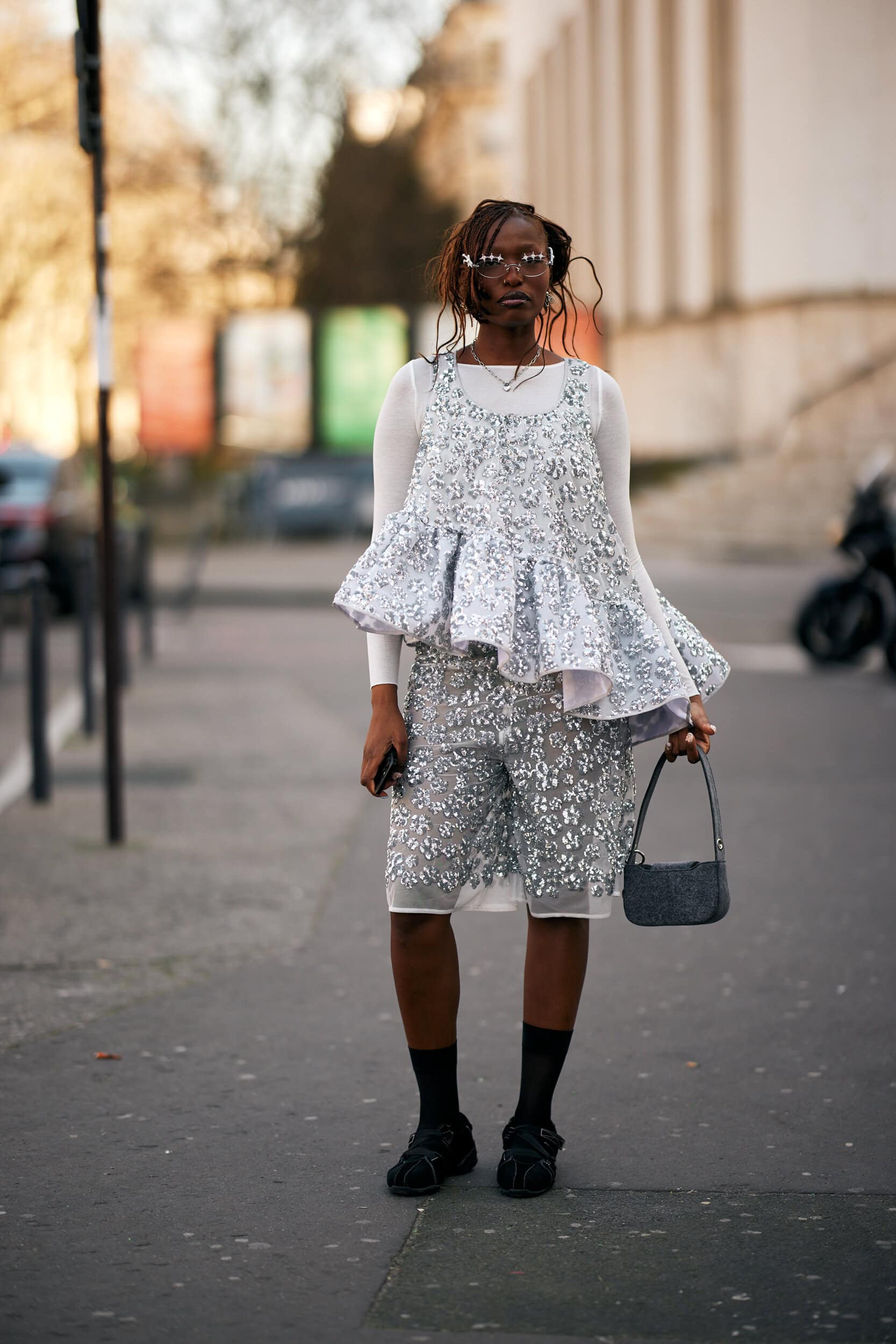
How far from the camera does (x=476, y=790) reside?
11.8 ft

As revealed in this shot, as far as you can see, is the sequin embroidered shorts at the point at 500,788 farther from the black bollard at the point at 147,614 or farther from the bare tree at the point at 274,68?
the bare tree at the point at 274,68

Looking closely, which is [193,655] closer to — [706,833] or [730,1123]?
[706,833]

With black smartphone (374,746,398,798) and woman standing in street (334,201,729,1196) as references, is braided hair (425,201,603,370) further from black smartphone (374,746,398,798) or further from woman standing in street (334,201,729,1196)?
black smartphone (374,746,398,798)

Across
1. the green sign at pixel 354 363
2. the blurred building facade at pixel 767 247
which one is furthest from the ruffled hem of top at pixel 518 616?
the green sign at pixel 354 363

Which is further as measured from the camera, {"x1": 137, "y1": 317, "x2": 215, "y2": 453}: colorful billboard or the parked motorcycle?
{"x1": 137, "y1": 317, "x2": 215, "y2": 453}: colorful billboard

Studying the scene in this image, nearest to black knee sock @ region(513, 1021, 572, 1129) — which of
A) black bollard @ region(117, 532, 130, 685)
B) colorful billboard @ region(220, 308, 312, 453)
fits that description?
black bollard @ region(117, 532, 130, 685)

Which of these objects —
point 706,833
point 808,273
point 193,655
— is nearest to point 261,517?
point 808,273

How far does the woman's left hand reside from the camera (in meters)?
3.65

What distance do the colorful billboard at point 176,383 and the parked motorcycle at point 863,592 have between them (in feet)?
64.6

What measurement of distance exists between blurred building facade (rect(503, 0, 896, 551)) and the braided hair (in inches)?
863

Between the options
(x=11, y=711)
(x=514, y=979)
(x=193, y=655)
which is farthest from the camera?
(x=193, y=655)

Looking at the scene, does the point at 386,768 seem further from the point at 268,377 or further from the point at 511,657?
the point at 268,377

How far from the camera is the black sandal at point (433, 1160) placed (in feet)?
12.0

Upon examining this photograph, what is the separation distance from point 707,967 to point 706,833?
77.0 inches
